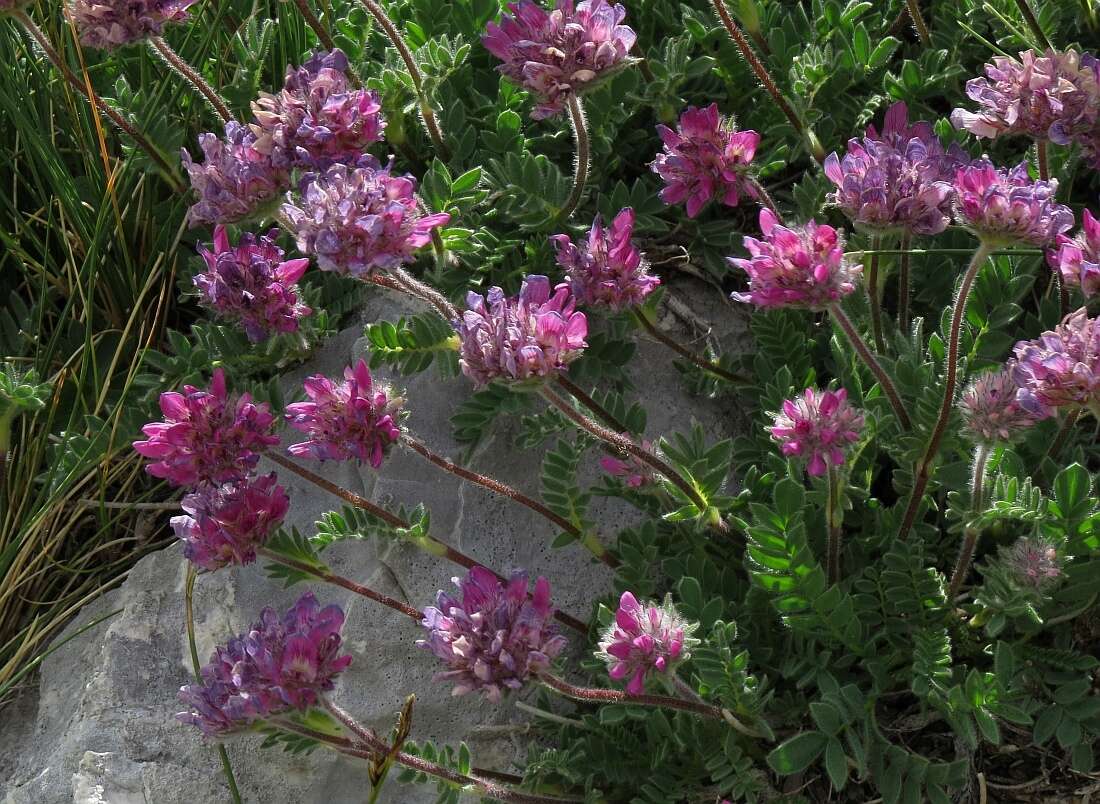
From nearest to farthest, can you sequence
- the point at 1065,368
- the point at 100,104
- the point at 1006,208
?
the point at 1065,368 → the point at 1006,208 → the point at 100,104

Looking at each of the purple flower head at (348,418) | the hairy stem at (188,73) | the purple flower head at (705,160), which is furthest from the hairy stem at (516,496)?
the hairy stem at (188,73)

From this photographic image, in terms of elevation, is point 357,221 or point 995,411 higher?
point 357,221

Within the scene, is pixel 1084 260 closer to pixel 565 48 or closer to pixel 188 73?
pixel 565 48

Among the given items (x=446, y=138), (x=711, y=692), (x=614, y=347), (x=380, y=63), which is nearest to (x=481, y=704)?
(x=711, y=692)

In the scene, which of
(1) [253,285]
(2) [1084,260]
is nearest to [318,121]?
(1) [253,285]

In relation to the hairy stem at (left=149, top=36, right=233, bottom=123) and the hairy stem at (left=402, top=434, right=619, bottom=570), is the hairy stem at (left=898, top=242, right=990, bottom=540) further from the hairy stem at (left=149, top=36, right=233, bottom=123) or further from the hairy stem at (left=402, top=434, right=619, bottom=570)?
the hairy stem at (left=149, top=36, right=233, bottom=123)

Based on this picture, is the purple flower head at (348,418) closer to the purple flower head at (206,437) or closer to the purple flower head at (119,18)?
the purple flower head at (206,437)

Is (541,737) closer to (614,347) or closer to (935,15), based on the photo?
(614,347)
